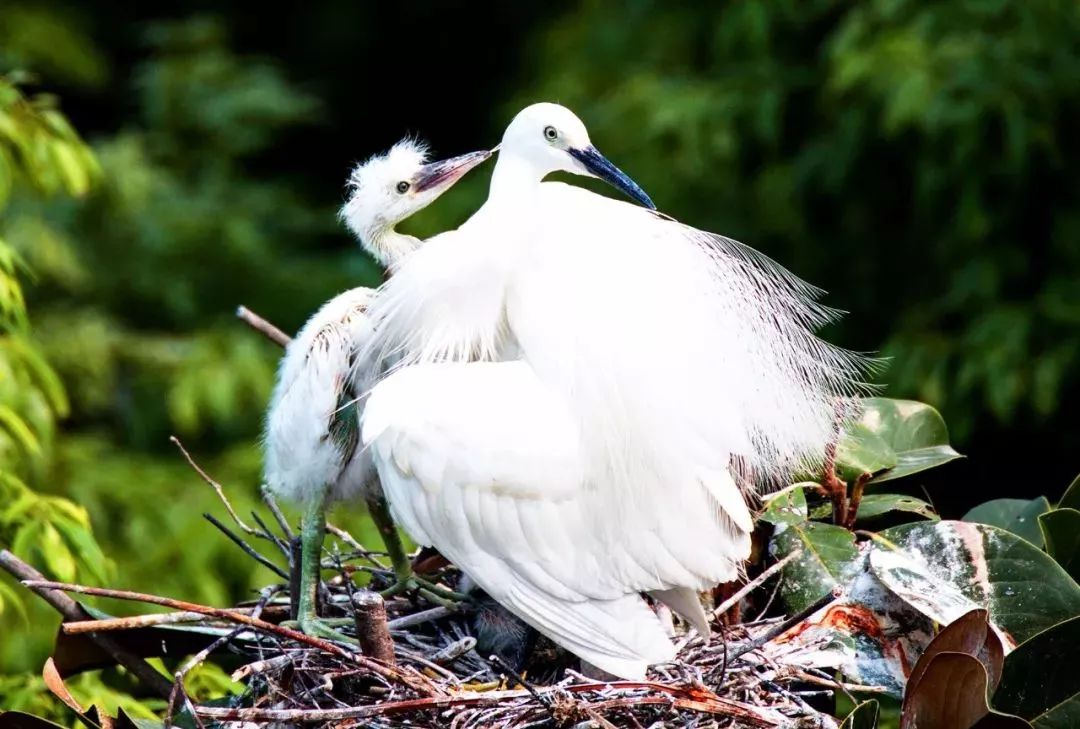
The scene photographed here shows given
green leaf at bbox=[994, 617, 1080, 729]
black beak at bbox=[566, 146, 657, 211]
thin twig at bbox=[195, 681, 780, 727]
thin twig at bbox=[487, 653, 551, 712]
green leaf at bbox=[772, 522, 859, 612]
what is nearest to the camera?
green leaf at bbox=[994, 617, 1080, 729]

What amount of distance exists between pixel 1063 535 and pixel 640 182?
381cm

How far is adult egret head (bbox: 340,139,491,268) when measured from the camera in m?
2.73

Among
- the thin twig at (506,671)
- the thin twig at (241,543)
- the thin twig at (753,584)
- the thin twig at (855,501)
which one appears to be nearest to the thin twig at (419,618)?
the thin twig at (506,671)

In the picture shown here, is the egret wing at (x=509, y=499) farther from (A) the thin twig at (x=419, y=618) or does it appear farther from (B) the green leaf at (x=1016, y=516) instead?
(B) the green leaf at (x=1016, y=516)

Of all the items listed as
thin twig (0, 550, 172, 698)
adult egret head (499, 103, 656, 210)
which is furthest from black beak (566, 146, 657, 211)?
thin twig (0, 550, 172, 698)

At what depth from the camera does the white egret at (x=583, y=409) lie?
2.20 meters

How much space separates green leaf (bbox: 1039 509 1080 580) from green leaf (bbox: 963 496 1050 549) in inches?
6.9

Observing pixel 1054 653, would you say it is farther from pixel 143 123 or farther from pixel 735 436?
pixel 143 123

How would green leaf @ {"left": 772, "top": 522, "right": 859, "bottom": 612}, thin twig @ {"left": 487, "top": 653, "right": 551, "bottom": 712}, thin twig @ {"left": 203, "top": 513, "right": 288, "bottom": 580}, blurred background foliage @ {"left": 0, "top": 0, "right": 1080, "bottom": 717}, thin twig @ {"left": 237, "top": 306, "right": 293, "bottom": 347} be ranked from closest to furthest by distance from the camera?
thin twig @ {"left": 487, "top": 653, "right": 551, "bottom": 712} → green leaf @ {"left": 772, "top": 522, "right": 859, "bottom": 612} → thin twig @ {"left": 203, "top": 513, "right": 288, "bottom": 580} → thin twig @ {"left": 237, "top": 306, "right": 293, "bottom": 347} → blurred background foliage @ {"left": 0, "top": 0, "right": 1080, "bottom": 717}

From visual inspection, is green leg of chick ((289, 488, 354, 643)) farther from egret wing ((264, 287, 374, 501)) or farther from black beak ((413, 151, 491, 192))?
black beak ((413, 151, 491, 192))

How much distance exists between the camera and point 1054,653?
6.27ft

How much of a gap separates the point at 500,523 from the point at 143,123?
547cm

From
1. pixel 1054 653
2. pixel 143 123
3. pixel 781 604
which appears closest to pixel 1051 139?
pixel 781 604

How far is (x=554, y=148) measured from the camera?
245cm
